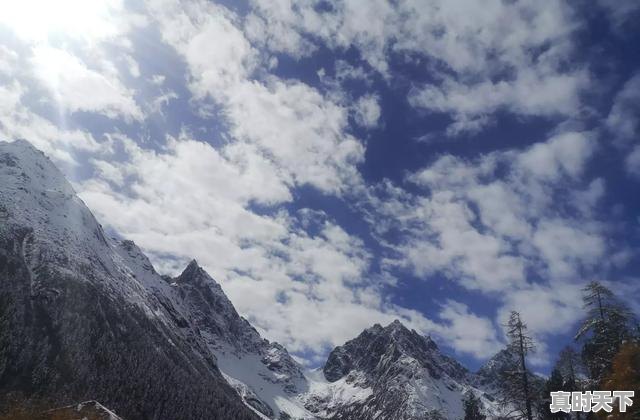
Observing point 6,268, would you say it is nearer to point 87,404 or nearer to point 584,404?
point 87,404

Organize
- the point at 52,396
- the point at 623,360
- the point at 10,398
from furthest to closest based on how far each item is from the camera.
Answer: the point at 52,396
the point at 10,398
the point at 623,360

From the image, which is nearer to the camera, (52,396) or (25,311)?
(52,396)

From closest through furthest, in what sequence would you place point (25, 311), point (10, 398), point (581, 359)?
point (581, 359) < point (10, 398) < point (25, 311)

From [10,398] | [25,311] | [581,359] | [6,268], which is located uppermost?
[6,268]

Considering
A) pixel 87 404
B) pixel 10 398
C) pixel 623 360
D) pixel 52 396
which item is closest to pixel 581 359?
pixel 623 360

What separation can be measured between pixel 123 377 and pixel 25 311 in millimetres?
43065

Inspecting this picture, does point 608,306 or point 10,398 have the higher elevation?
point 608,306

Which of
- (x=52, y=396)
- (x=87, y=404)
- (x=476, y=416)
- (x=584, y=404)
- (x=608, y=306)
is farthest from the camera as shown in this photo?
(x=52, y=396)

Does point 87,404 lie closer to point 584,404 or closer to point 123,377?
point 584,404

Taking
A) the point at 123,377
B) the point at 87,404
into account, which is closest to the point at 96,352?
the point at 123,377

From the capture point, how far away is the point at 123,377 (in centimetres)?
19112

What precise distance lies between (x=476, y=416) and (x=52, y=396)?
127m

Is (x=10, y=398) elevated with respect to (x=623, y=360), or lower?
lower

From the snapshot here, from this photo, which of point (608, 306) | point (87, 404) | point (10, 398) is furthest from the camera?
point (10, 398)
